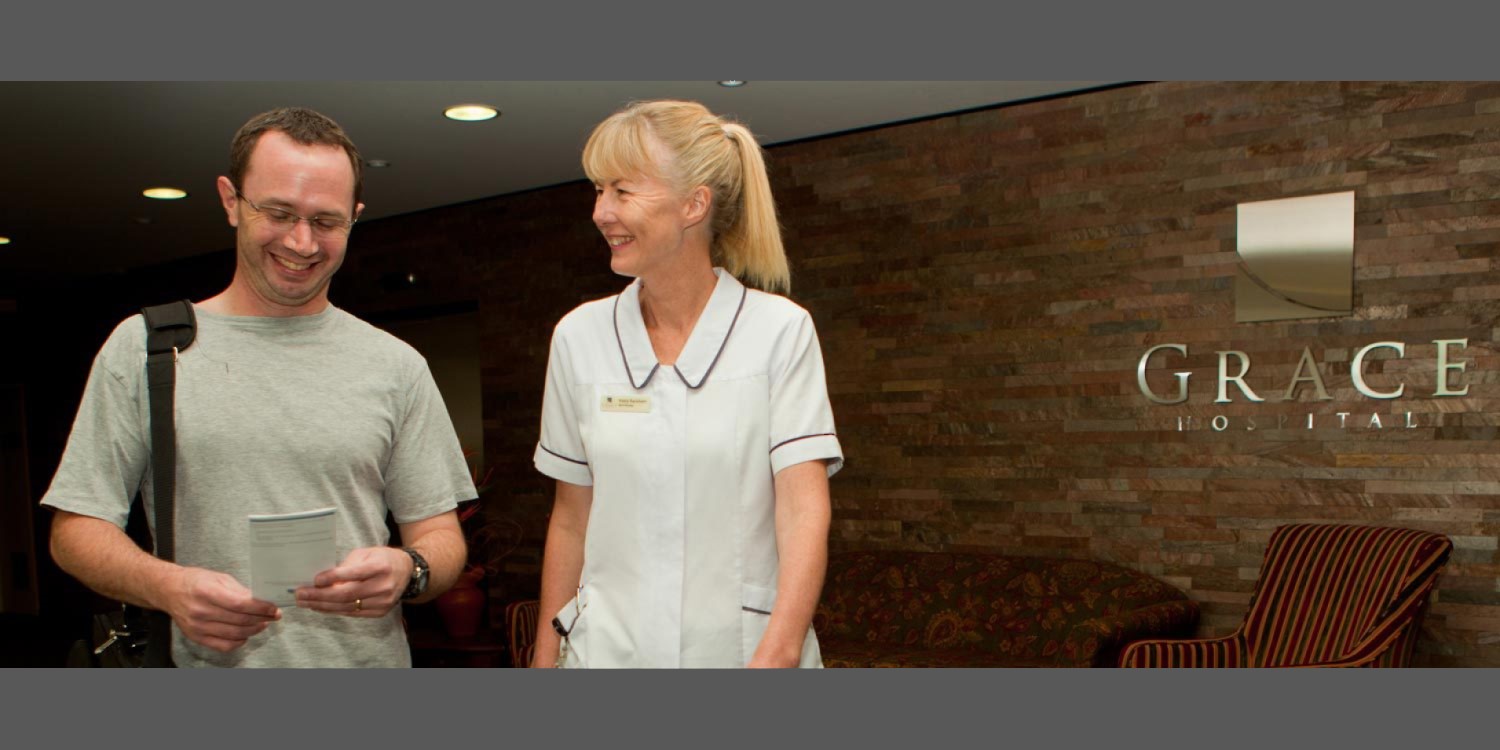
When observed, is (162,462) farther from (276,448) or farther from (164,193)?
(164,193)

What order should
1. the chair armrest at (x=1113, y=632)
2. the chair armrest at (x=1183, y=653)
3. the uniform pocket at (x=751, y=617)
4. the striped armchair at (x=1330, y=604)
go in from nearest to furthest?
the uniform pocket at (x=751, y=617), the striped armchair at (x=1330, y=604), the chair armrest at (x=1183, y=653), the chair armrest at (x=1113, y=632)

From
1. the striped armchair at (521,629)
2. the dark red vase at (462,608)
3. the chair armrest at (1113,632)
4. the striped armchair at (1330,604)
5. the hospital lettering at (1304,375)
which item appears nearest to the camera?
the striped armchair at (1330,604)

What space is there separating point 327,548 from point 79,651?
1.34ft

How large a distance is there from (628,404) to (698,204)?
1.07 ft

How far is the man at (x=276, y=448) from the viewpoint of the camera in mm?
1675

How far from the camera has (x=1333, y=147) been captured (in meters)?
4.99

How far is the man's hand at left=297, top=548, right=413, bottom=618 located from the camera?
5.36 feet

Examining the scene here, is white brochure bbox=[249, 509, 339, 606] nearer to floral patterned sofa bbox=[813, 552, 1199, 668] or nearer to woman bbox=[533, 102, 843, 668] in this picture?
woman bbox=[533, 102, 843, 668]

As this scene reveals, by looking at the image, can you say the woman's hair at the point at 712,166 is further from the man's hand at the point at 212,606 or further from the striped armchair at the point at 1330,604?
the striped armchair at the point at 1330,604

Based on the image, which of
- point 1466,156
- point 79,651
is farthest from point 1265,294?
point 79,651

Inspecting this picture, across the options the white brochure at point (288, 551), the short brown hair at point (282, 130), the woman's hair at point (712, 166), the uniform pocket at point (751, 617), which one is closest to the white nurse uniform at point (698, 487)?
the uniform pocket at point (751, 617)

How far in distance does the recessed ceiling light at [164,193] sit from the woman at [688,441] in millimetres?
6343

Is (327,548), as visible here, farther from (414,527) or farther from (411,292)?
(411,292)

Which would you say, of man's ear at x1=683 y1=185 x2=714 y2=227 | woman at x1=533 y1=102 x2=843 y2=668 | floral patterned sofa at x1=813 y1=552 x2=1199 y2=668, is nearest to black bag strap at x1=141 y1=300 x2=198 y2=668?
woman at x1=533 y1=102 x2=843 y2=668
